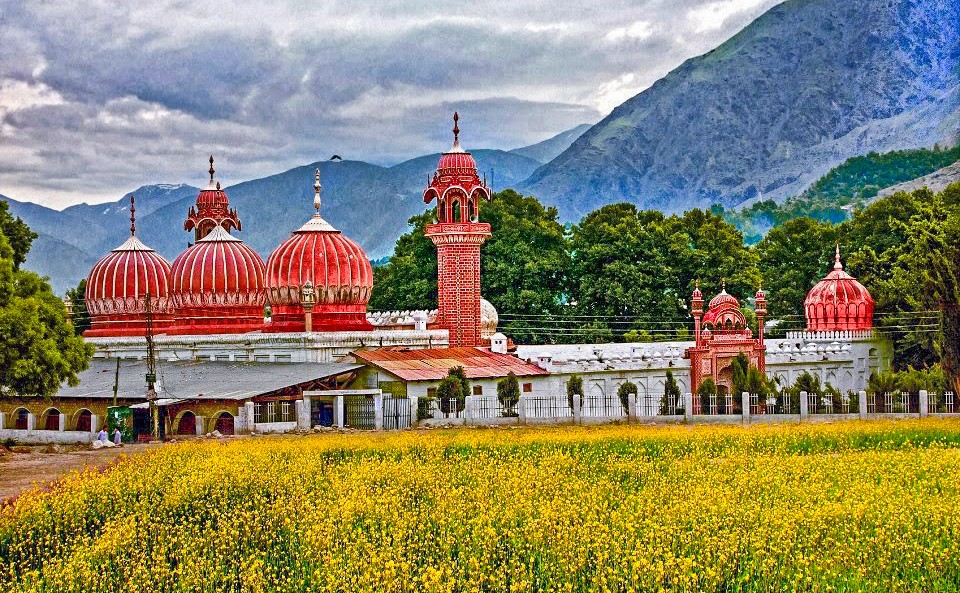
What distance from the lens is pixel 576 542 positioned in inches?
676

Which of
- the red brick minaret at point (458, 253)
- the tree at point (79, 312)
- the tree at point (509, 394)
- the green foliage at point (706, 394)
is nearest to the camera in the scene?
the tree at point (509, 394)

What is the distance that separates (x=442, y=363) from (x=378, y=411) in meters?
5.07

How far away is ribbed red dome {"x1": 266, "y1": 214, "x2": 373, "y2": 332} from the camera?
153 ft

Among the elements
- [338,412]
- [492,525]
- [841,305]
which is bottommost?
[492,525]

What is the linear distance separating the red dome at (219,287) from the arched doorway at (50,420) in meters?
8.56

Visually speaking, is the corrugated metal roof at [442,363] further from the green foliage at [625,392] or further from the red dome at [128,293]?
the red dome at [128,293]

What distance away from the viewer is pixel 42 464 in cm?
3025

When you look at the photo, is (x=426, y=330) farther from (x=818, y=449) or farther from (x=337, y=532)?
(x=337, y=532)

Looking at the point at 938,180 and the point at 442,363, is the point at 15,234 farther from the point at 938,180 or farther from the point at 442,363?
the point at 938,180

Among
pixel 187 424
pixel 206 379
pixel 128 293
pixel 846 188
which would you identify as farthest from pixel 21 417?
pixel 846 188

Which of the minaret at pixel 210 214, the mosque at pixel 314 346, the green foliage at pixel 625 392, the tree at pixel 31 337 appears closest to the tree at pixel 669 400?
the green foliage at pixel 625 392

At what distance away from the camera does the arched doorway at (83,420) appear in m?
41.2

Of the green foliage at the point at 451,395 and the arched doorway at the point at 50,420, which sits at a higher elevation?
the green foliage at the point at 451,395

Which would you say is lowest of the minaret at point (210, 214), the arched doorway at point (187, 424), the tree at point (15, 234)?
the arched doorway at point (187, 424)
